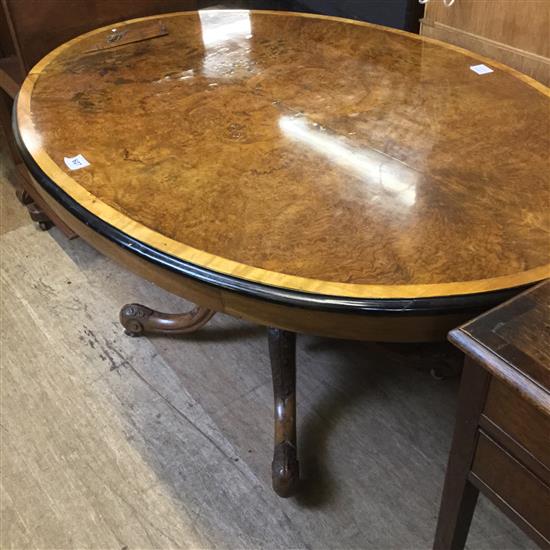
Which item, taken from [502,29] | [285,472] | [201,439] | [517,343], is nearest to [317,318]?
[517,343]

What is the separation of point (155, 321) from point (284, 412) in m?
0.47

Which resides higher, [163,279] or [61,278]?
[163,279]

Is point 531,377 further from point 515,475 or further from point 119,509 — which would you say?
point 119,509

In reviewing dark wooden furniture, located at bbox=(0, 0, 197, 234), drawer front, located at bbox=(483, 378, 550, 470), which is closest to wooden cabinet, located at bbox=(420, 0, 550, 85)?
dark wooden furniture, located at bbox=(0, 0, 197, 234)

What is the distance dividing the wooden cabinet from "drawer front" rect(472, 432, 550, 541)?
3.33 ft

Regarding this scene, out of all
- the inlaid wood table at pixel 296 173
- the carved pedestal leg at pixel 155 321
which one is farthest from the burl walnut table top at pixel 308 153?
the carved pedestal leg at pixel 155 321

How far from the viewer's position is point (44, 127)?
1.19 meters

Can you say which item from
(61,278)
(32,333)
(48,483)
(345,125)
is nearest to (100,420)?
(48,483)

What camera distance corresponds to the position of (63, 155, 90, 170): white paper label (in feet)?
3.54

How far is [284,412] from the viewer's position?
4.26 ft

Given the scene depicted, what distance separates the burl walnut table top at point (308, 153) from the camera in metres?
0.87

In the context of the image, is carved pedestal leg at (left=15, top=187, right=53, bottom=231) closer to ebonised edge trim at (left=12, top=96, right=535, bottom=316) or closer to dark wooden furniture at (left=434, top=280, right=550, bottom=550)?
ebonised edge trim at (left=12, top=96, right=535, bottom=316)

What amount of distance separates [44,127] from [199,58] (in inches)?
17.7

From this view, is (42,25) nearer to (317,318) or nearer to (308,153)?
(308,153)
